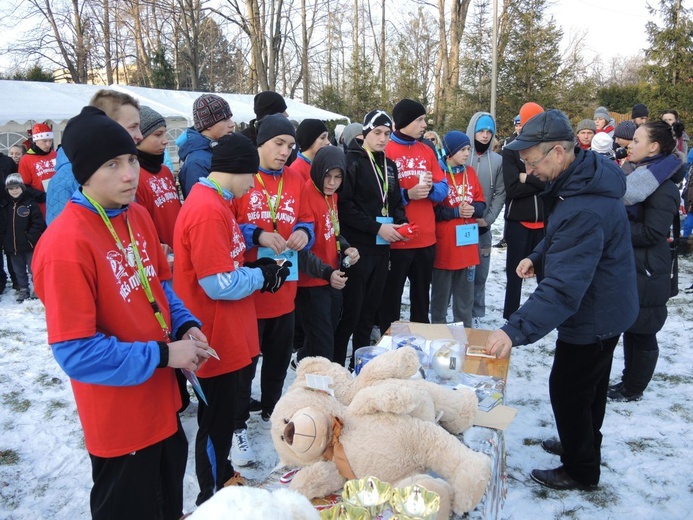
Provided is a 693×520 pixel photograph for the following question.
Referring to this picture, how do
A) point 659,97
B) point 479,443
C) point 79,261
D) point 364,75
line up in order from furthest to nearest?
point 364,75, point 659,97, point 479,443, point 79,261

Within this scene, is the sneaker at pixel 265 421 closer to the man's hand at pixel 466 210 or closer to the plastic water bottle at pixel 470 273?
the plastic water bottle at pixel 470 273

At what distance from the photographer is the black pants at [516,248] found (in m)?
5.16

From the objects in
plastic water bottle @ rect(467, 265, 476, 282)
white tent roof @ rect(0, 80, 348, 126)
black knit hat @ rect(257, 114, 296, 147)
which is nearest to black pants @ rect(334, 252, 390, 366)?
plastic water bottle @ rect(467, 265, 476, 282)

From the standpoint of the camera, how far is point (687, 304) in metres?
6.06

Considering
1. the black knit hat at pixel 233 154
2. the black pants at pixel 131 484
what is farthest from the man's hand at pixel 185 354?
the black knit hat at pixel 233 154

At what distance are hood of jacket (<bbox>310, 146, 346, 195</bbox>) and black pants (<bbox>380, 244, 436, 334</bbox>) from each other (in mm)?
1115

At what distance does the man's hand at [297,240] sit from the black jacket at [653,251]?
235 centimetres

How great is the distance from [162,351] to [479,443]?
4.27 feet

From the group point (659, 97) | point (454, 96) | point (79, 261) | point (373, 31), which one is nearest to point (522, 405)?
point (79, 261)

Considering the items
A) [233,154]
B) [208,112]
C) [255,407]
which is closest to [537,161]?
[233,154]

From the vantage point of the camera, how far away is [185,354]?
184cm

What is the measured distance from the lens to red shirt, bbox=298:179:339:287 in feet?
12.2

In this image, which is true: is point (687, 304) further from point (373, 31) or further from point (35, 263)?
point (373, 31)

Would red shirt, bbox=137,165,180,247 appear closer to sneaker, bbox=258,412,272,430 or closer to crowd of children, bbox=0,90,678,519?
crowd of children, bbox=0,90,678,519
